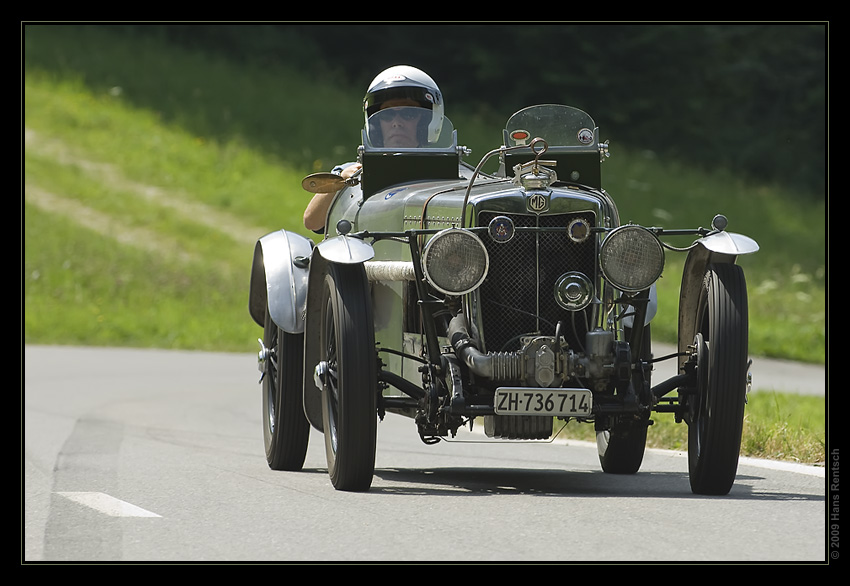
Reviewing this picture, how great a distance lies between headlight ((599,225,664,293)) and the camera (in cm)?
698

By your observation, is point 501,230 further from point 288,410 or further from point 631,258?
point 288,410

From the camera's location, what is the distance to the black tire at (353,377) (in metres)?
6.86

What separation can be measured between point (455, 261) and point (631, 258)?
83 cm

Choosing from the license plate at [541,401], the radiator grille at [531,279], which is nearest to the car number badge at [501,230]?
the radiator grille at [531,279]

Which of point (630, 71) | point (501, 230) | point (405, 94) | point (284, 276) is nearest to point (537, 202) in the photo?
point (501, 230)

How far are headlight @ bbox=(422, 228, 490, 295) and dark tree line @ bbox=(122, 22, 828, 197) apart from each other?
32235mm

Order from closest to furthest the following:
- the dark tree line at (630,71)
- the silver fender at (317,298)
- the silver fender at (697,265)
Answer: the silver fender at (317,298), the silver fender at (697,265), the dark tree line at (630,71)

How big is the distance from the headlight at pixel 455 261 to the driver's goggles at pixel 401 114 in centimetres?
224

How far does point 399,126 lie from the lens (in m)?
9.04

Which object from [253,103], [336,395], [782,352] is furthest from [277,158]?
[336,395]

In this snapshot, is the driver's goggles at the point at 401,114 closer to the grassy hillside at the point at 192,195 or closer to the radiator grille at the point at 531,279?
the radiator grille at the point at 531,279

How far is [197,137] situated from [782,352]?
15402mm

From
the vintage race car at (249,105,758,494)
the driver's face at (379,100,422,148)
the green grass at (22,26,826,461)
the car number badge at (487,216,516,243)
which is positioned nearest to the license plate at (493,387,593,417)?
the vintage race car at (249,105,758,494)

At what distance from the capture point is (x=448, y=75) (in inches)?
1608
